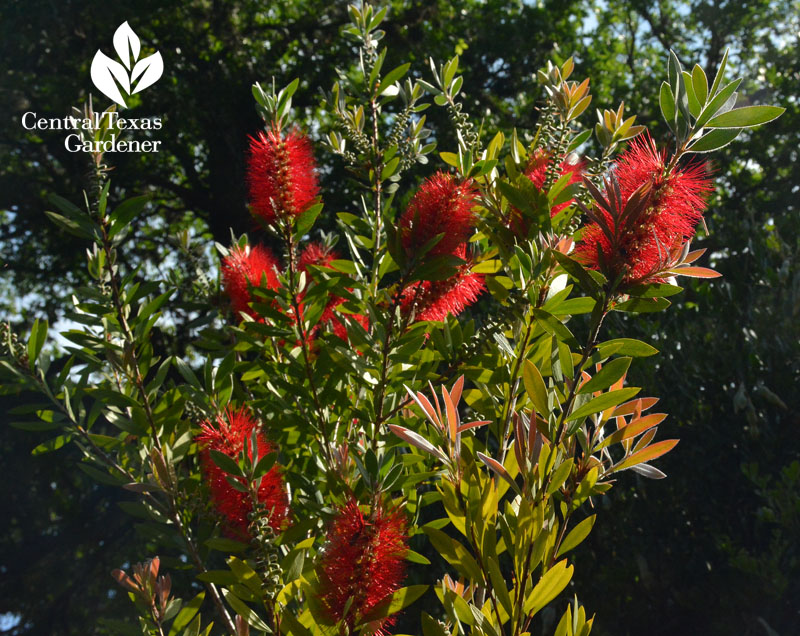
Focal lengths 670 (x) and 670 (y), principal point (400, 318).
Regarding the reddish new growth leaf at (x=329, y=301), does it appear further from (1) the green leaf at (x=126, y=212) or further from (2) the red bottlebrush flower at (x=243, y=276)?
(1) the green leaf at (x=126, y=212)

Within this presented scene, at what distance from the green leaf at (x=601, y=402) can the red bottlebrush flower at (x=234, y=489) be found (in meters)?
0.38

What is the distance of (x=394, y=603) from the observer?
69 cm

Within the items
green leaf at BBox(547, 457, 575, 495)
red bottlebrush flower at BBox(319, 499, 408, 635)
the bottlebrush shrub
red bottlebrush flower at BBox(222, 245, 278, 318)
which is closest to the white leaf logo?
red bottlebrush flower at BBox(222, 245, 278, 318)

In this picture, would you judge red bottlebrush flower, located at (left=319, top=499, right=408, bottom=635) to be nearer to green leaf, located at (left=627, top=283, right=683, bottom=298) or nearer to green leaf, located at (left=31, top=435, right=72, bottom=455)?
green leaf, located at (left=627, top=283, right=683, bottom=298)

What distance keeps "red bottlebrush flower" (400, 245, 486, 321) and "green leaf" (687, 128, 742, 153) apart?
0.36 metres

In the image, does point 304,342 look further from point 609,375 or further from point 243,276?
point 609,375

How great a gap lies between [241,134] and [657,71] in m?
3.69

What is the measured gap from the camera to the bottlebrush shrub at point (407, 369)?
632mm

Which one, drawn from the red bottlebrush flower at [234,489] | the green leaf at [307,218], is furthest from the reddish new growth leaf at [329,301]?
the red bottlebrush flower at [234,489]

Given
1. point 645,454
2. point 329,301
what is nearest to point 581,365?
point 645,454

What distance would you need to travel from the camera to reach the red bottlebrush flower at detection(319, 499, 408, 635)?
673 mm

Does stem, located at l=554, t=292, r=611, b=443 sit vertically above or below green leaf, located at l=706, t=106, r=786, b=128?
below

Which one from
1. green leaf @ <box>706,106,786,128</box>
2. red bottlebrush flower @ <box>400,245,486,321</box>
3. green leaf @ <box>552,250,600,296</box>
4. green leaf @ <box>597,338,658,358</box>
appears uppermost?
green leaf @ <box>706,106,786,128</box>

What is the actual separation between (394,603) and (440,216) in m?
0.45
